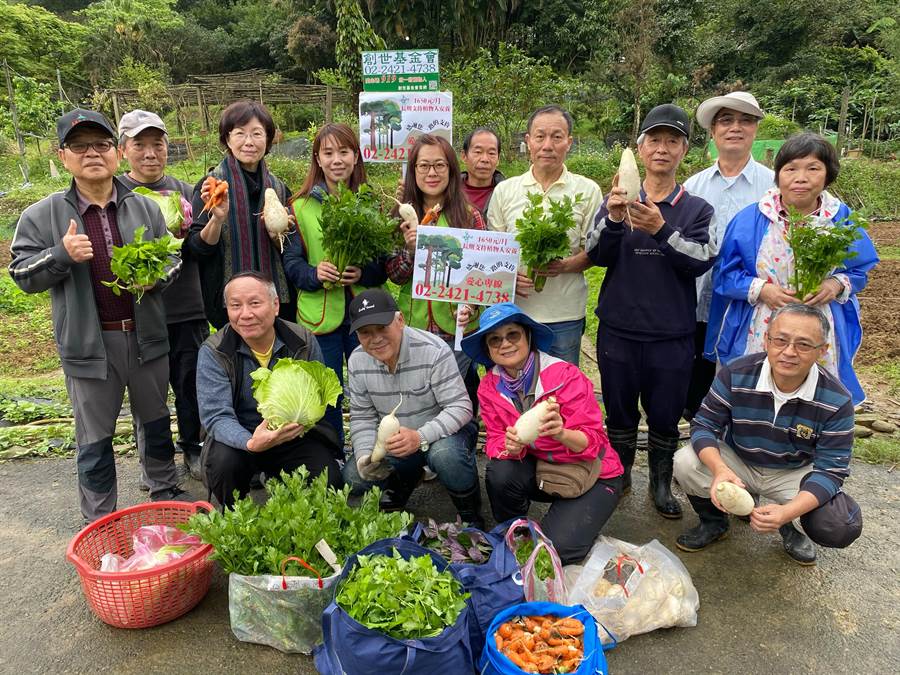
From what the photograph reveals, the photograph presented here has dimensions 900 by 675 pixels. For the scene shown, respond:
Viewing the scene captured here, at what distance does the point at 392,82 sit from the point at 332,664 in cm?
427

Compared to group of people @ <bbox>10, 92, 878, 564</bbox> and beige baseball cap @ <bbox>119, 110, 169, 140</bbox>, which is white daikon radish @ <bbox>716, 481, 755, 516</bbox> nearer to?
group of people @ <bbox>10, 92, 878, 564</bbox>

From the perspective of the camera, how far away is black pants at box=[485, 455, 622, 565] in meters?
3.28

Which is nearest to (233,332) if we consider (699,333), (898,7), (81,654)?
(81,654)

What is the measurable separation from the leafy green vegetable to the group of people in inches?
3.9

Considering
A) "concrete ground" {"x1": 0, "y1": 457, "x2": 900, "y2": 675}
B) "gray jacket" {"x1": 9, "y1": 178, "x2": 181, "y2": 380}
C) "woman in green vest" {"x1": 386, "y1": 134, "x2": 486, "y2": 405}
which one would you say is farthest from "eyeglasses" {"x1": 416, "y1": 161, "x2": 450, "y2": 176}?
→ "concrete ground" {"x1": 0, "y1": 457, "x2": 900, "y2": 675}

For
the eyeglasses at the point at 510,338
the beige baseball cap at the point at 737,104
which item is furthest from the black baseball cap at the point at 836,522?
the beige baseball cap at the point at 737,104

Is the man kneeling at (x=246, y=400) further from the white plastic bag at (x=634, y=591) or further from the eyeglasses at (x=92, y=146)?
the white plastic bag at (x=634, y=591)

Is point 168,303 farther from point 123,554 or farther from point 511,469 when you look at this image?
point 511,469

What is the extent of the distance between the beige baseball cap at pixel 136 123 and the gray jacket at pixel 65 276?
778 mm

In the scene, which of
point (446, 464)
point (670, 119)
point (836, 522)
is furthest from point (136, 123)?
point (836, 522)

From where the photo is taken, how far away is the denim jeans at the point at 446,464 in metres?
3.56

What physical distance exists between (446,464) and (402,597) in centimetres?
118

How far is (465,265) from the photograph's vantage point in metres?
3.93

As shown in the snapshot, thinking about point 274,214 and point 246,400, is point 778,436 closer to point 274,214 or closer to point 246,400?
point 246,400
